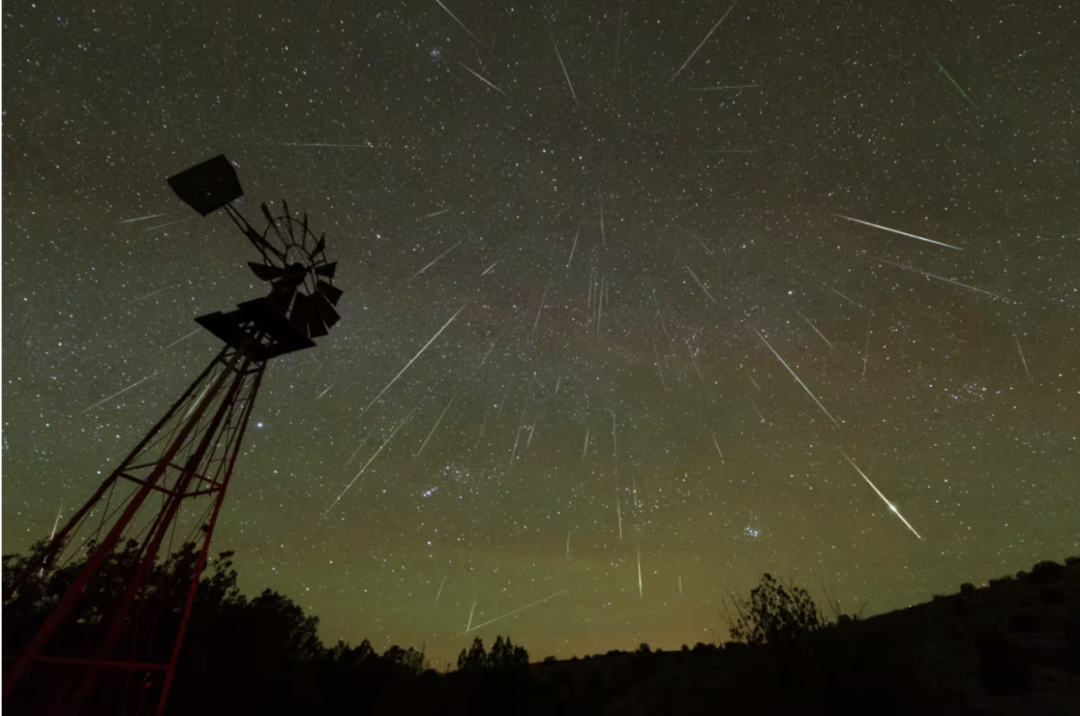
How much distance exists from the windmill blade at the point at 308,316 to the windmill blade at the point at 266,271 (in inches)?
24.6

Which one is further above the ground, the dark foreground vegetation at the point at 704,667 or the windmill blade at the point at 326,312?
the windmill blade at the point at 326,312

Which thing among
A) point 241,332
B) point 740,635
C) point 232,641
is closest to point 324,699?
point 232,641

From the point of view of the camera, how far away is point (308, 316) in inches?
474

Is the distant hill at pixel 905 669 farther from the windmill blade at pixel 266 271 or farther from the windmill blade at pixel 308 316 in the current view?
the windmill blade at pixel 266 271

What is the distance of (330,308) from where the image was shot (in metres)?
12.3

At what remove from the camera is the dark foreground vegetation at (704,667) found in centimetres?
1103

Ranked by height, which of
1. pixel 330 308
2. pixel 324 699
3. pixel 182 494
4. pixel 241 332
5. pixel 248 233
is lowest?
pixel 324 699

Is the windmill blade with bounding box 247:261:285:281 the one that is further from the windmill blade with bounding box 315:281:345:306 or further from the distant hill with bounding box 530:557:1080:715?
the distant hill with bounding box 530:557:1080:715

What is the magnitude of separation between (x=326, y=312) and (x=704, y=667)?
59.3 ft

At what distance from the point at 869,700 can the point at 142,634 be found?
19.0 m

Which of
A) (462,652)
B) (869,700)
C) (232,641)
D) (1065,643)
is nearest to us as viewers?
(869,700)

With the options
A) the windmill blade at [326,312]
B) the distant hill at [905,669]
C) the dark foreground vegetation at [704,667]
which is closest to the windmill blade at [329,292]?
the windmill blade at [326,312]

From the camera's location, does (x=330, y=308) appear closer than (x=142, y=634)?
Yes

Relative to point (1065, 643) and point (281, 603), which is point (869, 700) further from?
point (281, 603)
